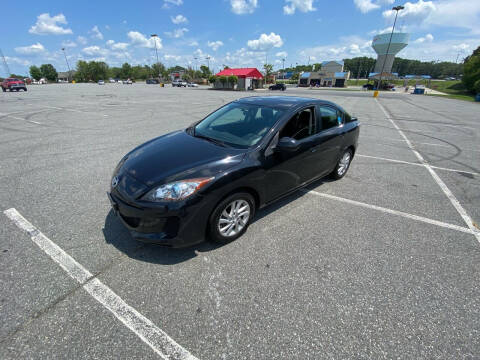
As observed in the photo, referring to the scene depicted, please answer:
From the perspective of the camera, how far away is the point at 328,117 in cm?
395

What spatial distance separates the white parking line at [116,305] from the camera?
5.58ft

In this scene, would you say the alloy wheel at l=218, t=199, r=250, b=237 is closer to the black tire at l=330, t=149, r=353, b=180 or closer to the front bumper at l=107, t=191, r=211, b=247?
the front bumper at l=107, t=191, r=211, b=247

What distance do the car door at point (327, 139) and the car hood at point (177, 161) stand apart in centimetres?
157

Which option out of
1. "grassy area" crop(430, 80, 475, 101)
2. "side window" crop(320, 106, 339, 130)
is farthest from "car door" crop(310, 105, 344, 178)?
"grassy area" crop(430, 80, 475, 101)

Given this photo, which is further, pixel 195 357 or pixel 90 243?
pixel 90 243

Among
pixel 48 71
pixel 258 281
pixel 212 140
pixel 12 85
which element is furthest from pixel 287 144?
pixel 48 71

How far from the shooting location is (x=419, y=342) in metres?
1.78

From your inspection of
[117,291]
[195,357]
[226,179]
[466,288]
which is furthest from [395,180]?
[117,291]

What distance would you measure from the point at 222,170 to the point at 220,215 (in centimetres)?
50

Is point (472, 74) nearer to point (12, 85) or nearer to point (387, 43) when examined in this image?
point (387, 43)

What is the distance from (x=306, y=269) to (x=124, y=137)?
→ 6.88 metres

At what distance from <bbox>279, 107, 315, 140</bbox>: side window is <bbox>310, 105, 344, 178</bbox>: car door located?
0.16m

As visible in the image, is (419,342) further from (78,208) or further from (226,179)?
(78,208)

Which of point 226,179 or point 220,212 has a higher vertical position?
point 226,179
